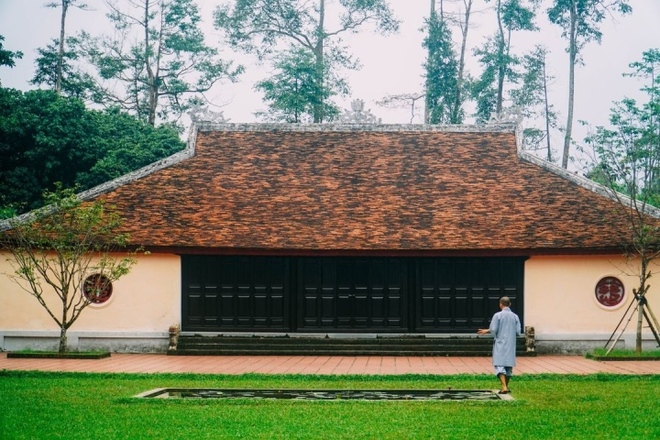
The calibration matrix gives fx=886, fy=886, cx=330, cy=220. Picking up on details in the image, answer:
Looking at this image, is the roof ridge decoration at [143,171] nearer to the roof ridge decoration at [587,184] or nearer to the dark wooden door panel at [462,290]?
the dark wooden door panel at [462,290]

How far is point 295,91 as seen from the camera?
37.6 metres

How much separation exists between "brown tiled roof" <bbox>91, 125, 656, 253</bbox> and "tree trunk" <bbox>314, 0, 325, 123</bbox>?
1158cm

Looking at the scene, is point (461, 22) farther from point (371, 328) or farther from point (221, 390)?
point (221, 390)

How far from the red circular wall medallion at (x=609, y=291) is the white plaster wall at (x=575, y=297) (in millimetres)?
116

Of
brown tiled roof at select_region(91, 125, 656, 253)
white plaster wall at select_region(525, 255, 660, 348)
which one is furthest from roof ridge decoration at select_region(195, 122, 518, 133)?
white plaster wall at select_region(525, 255, 660, 348)

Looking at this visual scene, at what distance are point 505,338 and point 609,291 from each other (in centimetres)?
852

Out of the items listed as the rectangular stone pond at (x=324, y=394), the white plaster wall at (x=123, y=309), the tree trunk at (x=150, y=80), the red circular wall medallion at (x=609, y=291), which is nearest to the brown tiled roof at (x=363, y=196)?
the white plaster wall at (x=123, y=309)

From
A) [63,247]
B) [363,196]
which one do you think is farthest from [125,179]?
[363,196]

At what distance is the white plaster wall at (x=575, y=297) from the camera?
21.4m

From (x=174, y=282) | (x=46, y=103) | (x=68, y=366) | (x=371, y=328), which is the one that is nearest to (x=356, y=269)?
(x=371, y=328)

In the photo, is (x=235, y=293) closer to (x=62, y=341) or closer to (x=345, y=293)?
(x=345, y=293)

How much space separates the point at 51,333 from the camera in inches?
853

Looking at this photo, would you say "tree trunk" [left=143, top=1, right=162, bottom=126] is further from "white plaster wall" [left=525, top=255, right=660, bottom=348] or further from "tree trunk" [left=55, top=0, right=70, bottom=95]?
"white plaster wall" [left=525, top=255, right=660, bottom=348]

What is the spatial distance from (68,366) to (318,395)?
6.67m
